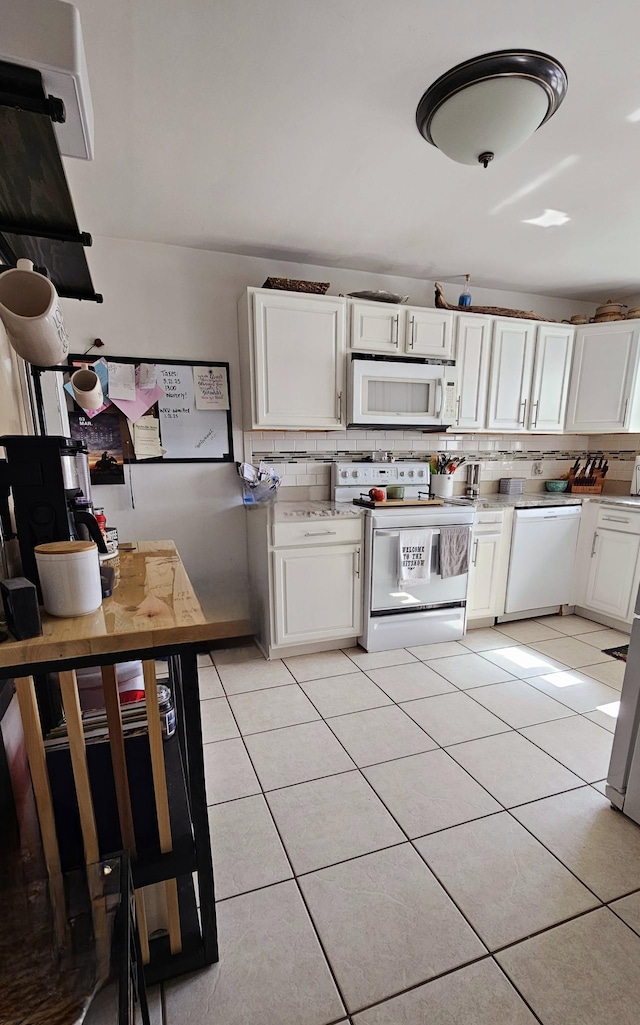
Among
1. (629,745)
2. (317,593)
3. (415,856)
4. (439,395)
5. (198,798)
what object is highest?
(439,395)

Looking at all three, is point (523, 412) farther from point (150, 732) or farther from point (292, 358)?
point (150, 732)

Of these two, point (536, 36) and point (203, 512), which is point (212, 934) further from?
point (536, 36)

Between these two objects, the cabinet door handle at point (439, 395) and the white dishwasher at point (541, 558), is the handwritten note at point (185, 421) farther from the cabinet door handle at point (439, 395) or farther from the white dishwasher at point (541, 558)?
the white dishwasher at point (541, 558)

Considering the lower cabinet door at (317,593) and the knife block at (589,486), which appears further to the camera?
the knife block at (589,486)

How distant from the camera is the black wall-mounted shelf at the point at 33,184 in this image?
693mm

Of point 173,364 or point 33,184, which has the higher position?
point 33,184

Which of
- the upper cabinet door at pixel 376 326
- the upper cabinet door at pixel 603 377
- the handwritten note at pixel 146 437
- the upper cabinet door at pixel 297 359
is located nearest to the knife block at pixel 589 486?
the upper cabinet door at pixel 603 377

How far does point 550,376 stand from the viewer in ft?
10.7

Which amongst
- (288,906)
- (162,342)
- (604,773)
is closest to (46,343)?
(288,906)

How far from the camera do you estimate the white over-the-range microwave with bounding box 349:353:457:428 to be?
8.87ft

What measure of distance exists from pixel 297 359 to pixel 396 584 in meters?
1.47

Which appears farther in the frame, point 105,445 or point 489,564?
point 489,564

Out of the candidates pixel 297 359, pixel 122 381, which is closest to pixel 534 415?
pixel 297 359

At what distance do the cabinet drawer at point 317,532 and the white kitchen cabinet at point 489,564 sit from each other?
85cm
